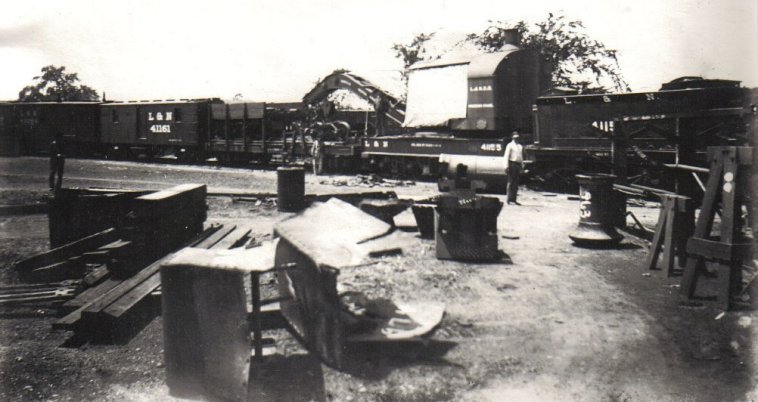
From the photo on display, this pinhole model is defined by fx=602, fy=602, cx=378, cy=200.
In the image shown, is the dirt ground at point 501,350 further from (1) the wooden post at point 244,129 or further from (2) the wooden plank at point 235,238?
(1) the wooden post at point 244,129

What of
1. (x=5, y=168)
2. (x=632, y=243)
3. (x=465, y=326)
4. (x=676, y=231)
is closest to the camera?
(x=465, y=326)

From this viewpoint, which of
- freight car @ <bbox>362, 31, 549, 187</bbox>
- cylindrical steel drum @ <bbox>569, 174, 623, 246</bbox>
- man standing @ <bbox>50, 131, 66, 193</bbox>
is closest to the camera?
cylindrical steel drum @ <bbox>569, 174, 623, 246</bbox>

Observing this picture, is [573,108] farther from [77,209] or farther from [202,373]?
[202,373]

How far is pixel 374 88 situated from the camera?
22.4 m

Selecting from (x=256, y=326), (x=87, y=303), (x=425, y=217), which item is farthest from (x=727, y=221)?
(x=87, y=303)

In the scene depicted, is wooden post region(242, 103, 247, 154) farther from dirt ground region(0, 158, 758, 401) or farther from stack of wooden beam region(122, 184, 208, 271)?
dirt ground region(0, 158, 758, 401)

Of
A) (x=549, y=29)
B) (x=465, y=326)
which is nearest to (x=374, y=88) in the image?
(x=549, y=29)

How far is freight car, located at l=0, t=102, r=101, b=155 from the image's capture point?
3244cm

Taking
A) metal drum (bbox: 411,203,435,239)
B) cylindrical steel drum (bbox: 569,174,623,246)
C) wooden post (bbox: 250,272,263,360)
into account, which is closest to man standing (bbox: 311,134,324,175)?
metal drum (bbox: 411,203,435,239)

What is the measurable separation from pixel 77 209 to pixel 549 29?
28.5 meters

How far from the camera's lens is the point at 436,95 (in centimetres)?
1983

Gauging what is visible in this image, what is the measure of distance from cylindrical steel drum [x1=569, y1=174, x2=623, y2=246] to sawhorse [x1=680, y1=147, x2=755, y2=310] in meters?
2.57

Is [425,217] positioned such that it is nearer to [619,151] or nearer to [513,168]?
[619,151]

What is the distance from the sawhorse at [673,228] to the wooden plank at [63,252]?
A: 7.13 meters
